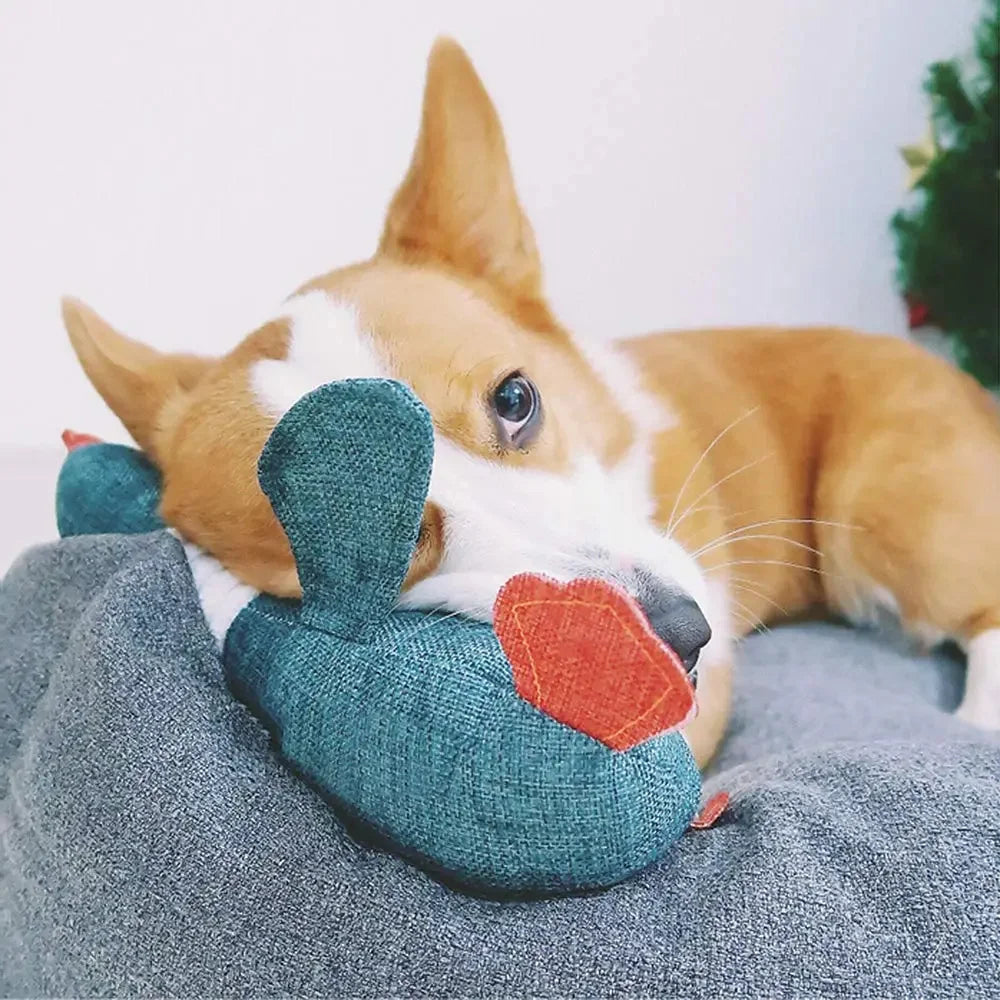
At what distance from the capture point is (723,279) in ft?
7.27

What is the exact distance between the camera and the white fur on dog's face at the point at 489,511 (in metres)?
0.80

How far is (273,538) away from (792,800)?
50 cm

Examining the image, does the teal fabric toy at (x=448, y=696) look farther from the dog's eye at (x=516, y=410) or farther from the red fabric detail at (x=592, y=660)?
the dog's eye at (x=516, y=410)

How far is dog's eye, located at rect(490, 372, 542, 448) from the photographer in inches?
37.3

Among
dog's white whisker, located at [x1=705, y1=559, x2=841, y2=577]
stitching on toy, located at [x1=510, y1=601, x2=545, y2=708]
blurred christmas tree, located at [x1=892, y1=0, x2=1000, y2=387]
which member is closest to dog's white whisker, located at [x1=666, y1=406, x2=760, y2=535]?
dog's white whisker, located at [x1=705, y1=559, x2=841, y2=577]

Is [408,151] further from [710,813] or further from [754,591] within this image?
[710,813]

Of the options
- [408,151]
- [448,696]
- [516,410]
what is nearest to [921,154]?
[408,151]

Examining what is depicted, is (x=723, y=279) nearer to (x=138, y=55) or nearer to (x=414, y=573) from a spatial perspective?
(x=138, y=55)

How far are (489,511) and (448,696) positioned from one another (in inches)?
9.6

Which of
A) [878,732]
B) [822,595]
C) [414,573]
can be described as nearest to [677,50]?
[822,595]

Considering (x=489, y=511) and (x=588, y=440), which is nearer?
A: (x=489, y=511)

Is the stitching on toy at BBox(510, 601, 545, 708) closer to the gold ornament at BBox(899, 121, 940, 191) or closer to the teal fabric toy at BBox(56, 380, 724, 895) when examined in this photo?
the teal fabric toy at BBox(56, 380, 724, 895)

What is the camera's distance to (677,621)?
29.7 inches

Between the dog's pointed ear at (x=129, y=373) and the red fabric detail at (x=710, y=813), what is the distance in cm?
76
